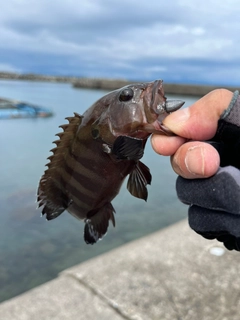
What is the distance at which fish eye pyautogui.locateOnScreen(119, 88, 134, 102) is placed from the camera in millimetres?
1343

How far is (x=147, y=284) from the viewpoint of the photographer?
3.06 metres

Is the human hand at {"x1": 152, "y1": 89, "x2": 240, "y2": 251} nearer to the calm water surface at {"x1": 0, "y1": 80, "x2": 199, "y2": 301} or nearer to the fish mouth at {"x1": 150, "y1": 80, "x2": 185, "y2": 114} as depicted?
the fish mouth at {"x1": 150, "y1": 80, "x2": 185, "y2": 114}

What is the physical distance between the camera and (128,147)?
1239 mm

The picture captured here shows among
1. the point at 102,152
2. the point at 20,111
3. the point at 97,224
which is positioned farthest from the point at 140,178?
the point at 20,111

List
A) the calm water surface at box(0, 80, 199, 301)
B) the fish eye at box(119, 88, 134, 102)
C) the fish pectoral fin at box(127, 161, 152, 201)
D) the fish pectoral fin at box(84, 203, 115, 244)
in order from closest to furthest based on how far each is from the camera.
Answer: the fish eye at box(119, 88, 134, 102) → the fish pectoral fin at box(127, 161, 152, 201) → the fish pectoral fin at box(84, 203, 115, 244) → the calm water surface at box(0, 80, 199, 301)

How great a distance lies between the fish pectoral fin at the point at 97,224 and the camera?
61.2 inches

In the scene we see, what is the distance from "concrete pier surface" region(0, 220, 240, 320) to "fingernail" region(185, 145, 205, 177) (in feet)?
5.99

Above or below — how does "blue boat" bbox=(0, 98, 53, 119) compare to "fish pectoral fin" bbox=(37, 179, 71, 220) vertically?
below

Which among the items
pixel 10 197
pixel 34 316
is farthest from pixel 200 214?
pixel 10 197

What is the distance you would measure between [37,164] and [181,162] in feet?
22.3

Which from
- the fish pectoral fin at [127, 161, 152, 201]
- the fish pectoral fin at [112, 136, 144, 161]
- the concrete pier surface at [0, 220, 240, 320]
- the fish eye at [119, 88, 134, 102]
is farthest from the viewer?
the concrete pier surface at [0, 220, 240, 320]

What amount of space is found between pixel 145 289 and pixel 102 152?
6.50 feet

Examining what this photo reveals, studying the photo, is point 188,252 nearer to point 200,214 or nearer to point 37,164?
point 200,214

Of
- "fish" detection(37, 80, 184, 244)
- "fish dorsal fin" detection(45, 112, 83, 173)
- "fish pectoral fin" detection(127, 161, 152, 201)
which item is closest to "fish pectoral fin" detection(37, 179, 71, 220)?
"fish" detection(37, 80, 184, 244)
